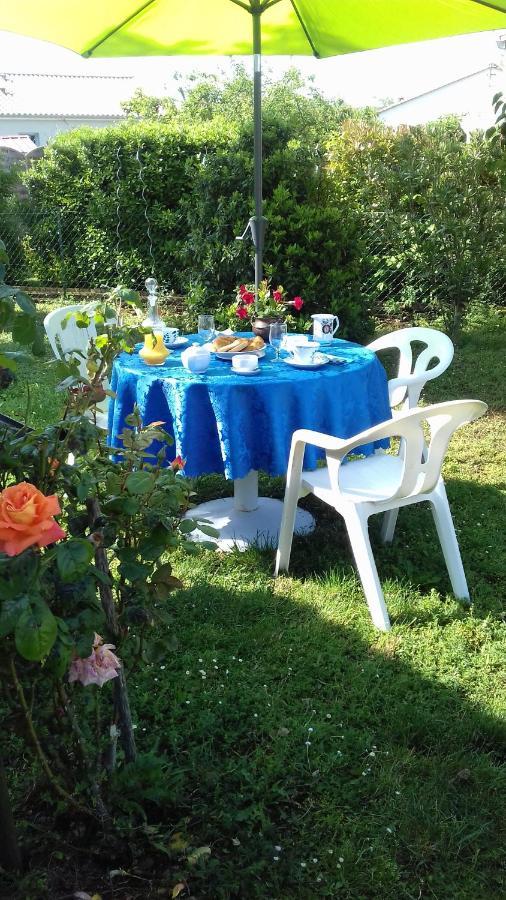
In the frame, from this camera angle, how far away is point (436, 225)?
22.8ft

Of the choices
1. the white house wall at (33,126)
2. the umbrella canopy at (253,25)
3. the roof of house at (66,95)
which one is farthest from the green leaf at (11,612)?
the white house wall at (33,126)

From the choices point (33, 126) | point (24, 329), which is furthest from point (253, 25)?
point (33, 126)

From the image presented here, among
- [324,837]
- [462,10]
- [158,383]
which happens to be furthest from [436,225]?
[324,837]

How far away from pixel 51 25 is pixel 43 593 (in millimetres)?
Result: 4013

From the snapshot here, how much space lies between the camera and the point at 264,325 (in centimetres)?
385

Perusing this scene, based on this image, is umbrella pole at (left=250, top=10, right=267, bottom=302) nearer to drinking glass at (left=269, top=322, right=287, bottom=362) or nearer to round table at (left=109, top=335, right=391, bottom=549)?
drinking glass at (left=269, top=322, right=287, bottom=362)

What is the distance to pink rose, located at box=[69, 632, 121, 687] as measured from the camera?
1460 mm

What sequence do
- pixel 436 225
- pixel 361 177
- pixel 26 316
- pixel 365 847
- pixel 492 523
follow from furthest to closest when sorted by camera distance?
pixel 361 177, pixel 436 225, pixel 492 523, pixel 365 847, pixel 26 316

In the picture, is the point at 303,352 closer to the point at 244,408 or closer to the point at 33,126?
the point at 244,408

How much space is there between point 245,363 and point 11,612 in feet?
7.25

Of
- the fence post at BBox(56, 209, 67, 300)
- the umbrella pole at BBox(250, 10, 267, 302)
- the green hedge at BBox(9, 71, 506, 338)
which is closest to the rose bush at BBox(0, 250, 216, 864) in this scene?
the umbrella pole at BBox(250, 10, 267, 302)

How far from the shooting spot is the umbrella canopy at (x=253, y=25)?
4.09 meters

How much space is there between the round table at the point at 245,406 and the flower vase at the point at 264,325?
37 cm

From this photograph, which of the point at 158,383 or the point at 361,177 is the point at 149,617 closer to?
the point at 158,383
